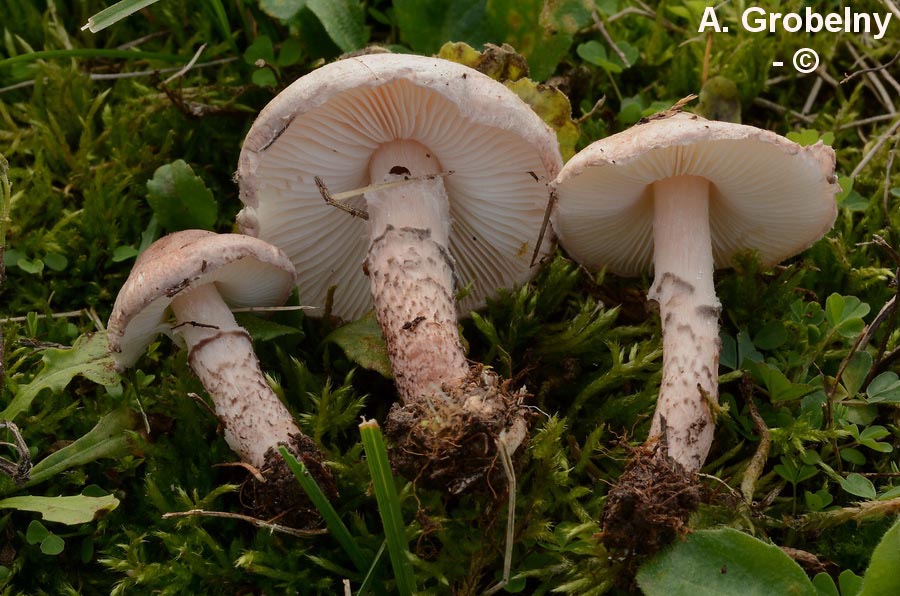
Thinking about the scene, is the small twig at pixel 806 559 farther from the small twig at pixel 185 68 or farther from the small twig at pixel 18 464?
the small twig at pixel 185 68

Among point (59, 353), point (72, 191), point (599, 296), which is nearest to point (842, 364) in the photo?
point (599, 296)

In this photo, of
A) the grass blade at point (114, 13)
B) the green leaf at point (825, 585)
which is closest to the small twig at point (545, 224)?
the green leaf at point (825, 585)

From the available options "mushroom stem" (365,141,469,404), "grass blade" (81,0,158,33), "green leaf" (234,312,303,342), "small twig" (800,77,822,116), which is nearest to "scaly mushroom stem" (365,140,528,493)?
"mushroom stem" (365,141,469,404)

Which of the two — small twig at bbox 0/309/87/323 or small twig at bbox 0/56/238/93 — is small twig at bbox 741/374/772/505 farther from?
small twig at bbox 0/56/238/93

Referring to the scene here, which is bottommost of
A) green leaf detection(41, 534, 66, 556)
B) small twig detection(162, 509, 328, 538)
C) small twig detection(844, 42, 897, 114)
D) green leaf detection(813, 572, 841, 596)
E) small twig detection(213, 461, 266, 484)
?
green leaf detection(41, 534, 66, 556)

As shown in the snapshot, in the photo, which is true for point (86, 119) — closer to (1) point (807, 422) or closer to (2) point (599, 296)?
(2) point (599, 296)
